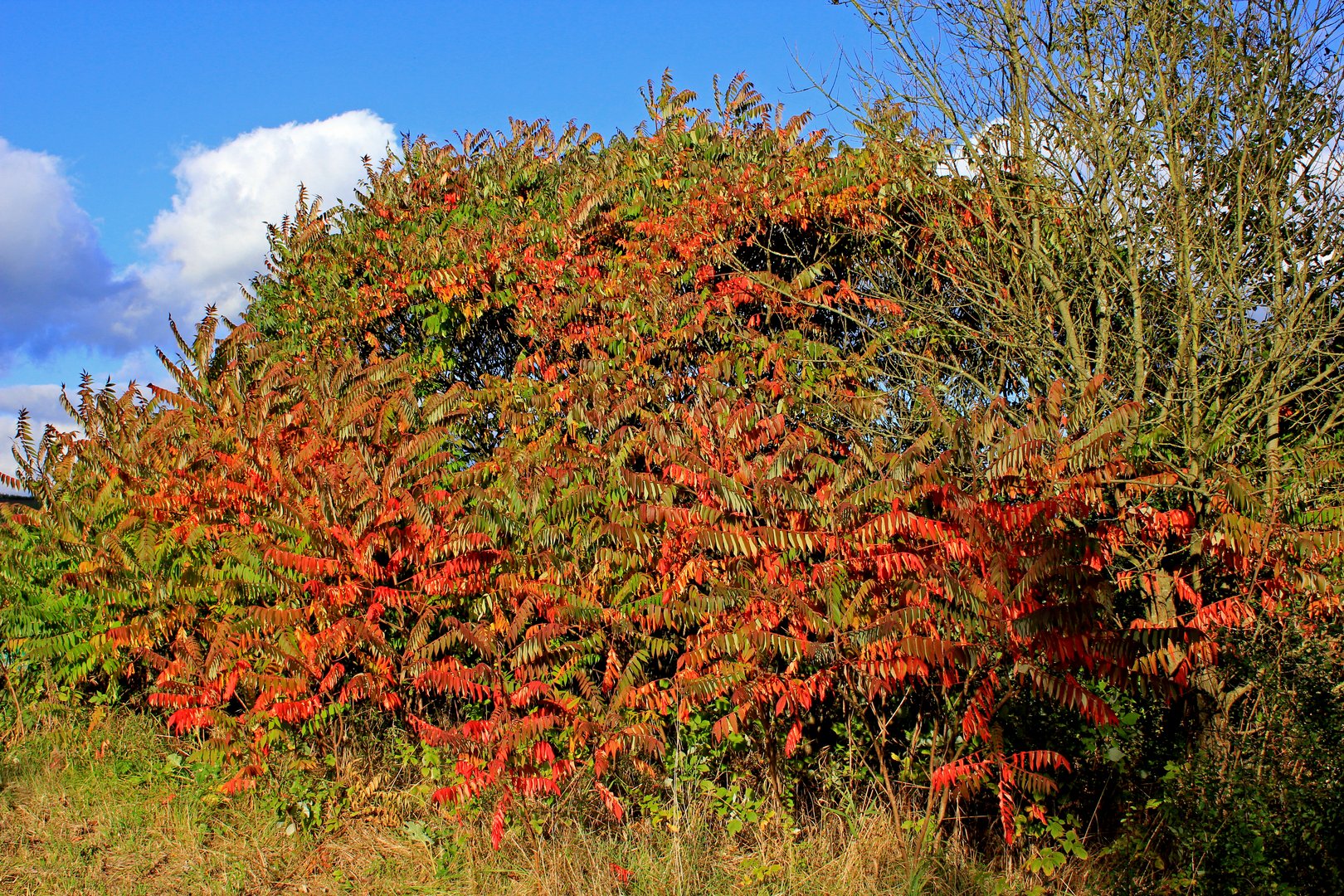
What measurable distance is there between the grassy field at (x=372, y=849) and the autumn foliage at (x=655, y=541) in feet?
0.95

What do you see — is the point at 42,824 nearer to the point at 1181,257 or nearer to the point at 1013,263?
the point at 1013,263

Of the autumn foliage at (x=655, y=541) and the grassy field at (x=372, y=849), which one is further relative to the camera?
the grassy field at (x=372, y=849)

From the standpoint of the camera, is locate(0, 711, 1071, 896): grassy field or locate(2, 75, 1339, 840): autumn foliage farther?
locate(0, 711, 1071, 896): grassy field

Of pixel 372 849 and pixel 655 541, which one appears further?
pixel 372 849

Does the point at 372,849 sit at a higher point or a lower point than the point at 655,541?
lower

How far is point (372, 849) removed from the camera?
5129 mm

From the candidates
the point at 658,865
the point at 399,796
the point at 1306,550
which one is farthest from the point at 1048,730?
the point at 399,796

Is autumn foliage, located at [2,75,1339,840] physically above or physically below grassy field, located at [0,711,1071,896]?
above

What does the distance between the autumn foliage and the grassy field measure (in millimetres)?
288

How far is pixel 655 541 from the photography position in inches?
187

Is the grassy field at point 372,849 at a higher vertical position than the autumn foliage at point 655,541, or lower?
lower

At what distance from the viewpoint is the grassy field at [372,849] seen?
181 inches

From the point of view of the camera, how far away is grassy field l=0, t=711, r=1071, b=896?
4602mm

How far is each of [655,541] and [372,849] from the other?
7.80 ft
